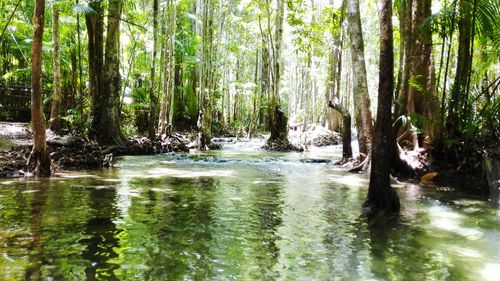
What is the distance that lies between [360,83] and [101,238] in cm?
887

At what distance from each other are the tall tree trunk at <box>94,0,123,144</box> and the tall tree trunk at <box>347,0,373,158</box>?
26.0 feet

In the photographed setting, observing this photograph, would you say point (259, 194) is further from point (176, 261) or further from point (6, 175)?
point (6, 175)

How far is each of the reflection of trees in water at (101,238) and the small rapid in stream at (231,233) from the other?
1cm

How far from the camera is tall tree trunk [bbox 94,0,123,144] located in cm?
1509

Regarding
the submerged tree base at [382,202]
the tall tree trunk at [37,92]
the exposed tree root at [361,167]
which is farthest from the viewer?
the exposed tree root at [361,167]

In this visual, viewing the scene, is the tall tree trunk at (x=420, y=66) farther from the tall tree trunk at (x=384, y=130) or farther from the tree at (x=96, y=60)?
the tree at (x=96, y=60)

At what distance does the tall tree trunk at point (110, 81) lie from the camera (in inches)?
594

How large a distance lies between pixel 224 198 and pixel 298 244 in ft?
9.66

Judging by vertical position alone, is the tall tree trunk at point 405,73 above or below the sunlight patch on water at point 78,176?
above

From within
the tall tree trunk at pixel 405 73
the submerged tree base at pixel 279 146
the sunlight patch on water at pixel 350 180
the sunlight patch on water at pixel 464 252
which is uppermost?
the tall tree trunk at pixel 405 73

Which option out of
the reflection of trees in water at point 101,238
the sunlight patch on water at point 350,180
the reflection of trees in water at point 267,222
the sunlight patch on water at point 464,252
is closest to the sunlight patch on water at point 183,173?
the reflection of trees in water at point 267,222

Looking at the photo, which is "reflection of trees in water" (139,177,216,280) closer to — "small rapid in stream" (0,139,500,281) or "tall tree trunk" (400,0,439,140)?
"small rapid in stream" (0,139,500,281)

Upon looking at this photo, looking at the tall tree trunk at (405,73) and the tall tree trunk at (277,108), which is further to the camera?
the tall tree trunk at (277,108)

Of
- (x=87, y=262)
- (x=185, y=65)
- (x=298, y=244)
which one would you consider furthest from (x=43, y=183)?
(x=185, y=65)
